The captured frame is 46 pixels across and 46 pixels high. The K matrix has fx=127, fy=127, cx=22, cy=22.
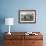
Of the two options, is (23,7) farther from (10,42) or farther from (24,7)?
(10,42)

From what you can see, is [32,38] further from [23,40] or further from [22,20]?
[22,20]

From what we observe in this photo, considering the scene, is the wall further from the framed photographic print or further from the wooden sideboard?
the wooden sideboard

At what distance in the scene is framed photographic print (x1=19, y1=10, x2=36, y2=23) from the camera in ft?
14.5

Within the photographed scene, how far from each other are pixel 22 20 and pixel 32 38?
33.7 inches

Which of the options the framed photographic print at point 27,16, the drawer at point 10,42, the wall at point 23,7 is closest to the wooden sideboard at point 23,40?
the drawer at point 10,42

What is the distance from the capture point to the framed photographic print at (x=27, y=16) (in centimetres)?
443

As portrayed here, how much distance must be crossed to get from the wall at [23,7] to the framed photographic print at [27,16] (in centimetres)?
12

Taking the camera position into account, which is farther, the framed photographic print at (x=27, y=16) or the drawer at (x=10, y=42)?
the framed photographic print at (x=27, y=16)

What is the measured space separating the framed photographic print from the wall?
117 mm

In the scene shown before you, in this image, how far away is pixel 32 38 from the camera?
12.8 ft

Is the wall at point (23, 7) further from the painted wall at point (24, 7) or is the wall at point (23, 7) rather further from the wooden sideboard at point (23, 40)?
the wooden sideboard at point (23, 40)

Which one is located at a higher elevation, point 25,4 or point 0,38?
point 25,4

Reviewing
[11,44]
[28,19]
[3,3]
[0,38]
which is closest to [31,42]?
[11,44]

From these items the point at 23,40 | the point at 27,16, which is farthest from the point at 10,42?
the point at 27,16
